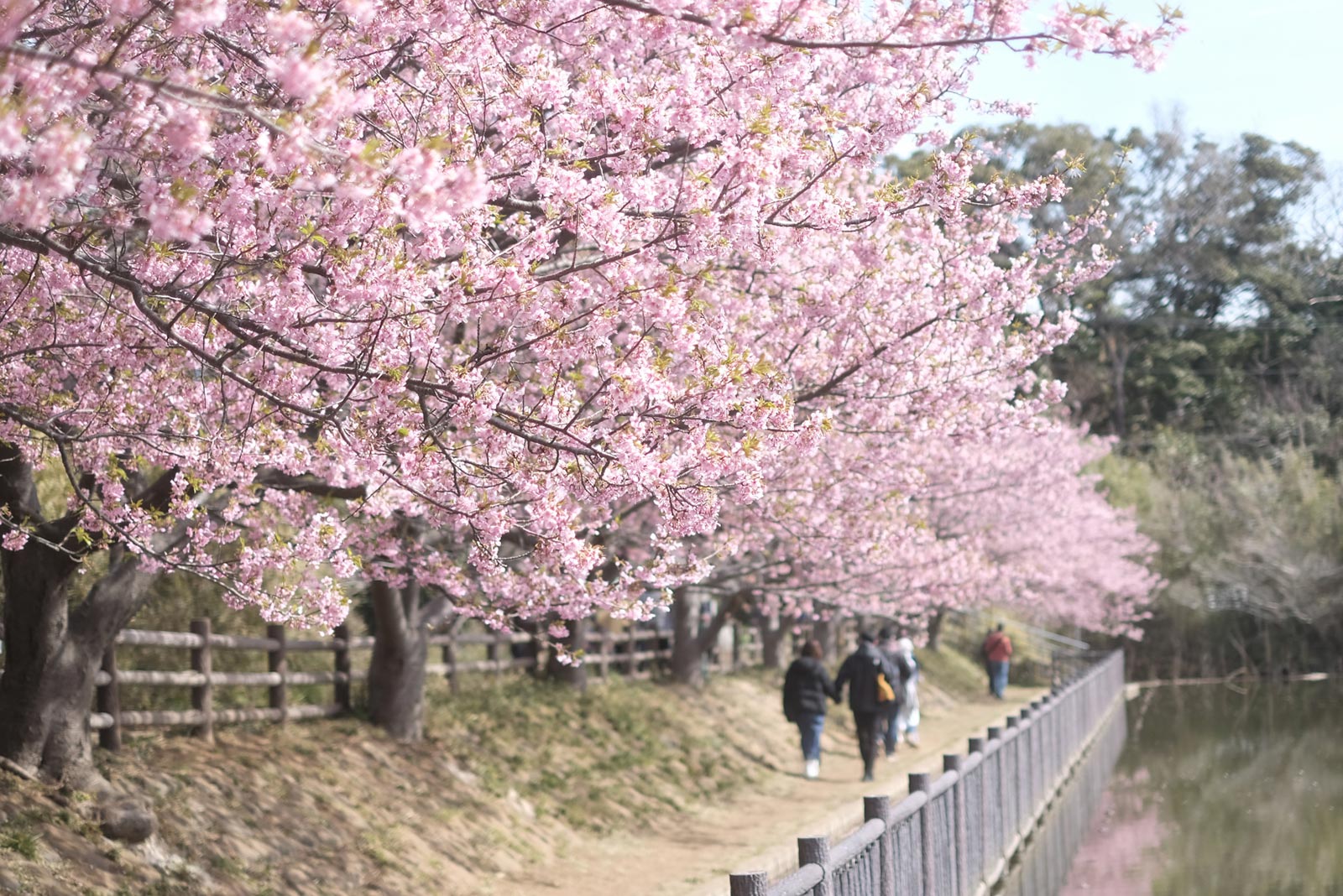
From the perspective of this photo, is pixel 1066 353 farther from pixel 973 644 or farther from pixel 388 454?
pixel 388 454

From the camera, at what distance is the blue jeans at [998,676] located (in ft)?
109

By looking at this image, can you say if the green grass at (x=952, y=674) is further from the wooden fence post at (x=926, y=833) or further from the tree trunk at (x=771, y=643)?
the wooden fence post at (x=926, y=833)

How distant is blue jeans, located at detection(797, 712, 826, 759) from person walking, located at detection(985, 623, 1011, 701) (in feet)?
49.0

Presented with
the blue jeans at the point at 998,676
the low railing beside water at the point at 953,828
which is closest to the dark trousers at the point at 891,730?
the low railing beside water at the point at 953,828

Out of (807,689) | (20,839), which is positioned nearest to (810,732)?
(807,689)

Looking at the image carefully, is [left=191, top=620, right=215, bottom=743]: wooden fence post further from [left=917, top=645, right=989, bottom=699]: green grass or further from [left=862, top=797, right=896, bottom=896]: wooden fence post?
[left=917, top=645, right=989, bottom=699]: green grass

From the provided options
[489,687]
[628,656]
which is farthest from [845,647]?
[489,687]

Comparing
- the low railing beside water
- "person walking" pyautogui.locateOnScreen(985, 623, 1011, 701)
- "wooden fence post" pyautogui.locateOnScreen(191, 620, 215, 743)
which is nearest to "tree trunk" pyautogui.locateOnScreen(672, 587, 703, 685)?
the low railing beside water

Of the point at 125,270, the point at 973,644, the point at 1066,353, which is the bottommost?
the point at 973,644

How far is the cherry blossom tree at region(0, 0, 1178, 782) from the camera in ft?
16.1

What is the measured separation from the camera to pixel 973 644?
4222 cm

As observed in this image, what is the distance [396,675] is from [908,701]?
10.7m

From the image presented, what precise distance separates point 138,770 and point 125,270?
18.1 ft

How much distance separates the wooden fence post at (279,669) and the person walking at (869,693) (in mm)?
7055
